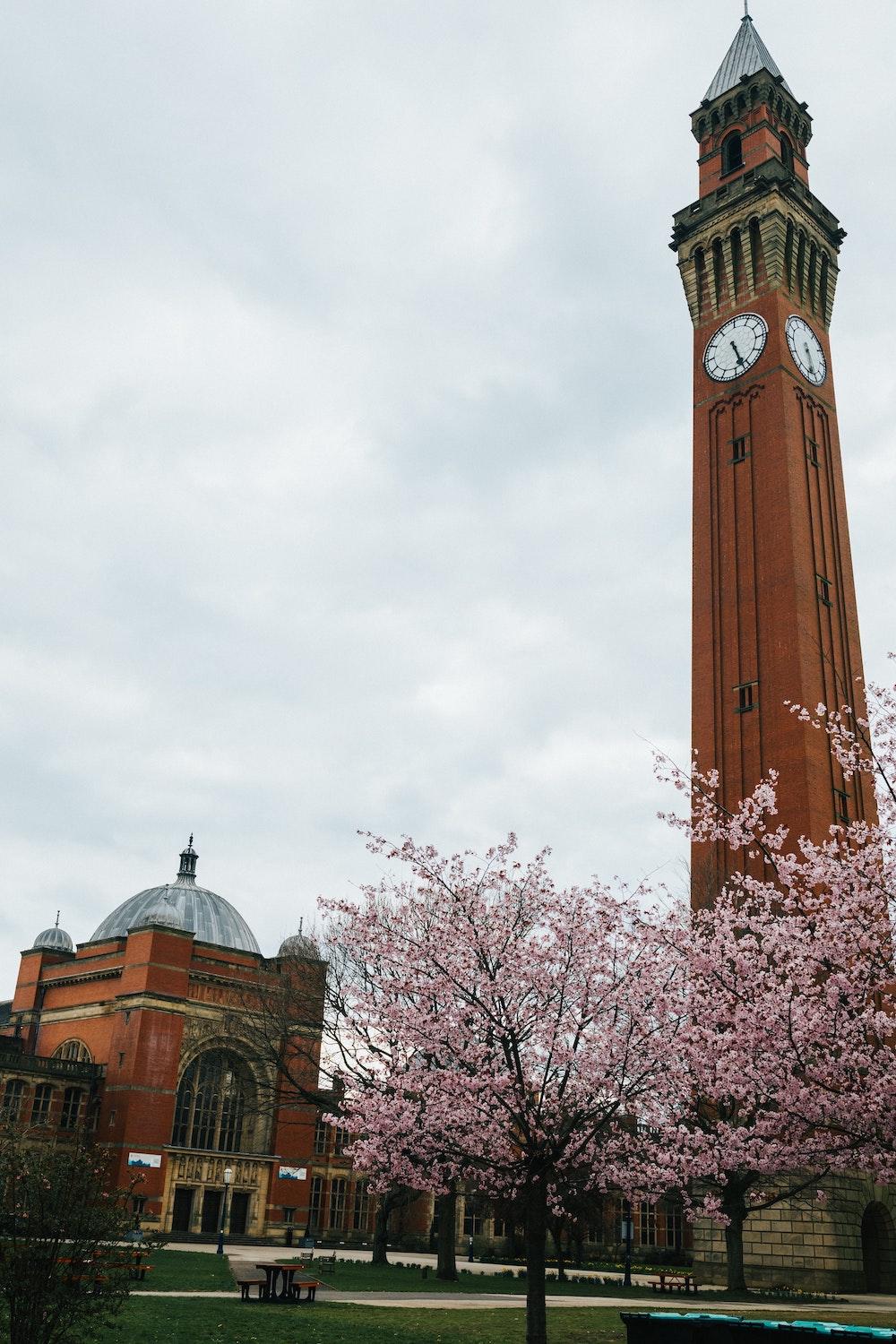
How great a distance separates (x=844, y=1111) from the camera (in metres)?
17.9

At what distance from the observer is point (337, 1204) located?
70.4m

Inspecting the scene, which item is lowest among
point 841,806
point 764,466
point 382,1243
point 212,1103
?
point 382,1243

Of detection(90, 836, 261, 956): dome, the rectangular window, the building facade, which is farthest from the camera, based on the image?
detection(90, 836, 261, 956): dome

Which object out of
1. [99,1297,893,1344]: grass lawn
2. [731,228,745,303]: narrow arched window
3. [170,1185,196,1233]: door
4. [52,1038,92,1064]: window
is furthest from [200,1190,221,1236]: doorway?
[731,228,745,303]: narrow arched window

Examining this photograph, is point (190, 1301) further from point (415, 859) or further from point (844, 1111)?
point (844, 1111)

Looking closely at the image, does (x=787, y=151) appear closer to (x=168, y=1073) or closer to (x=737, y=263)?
(x=737, y=263)

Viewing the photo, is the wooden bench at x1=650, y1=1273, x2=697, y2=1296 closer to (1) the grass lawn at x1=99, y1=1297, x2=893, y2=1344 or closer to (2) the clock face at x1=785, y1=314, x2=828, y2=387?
(1) the grass lawn at x1=99, y1=1297, x2=893, y2=1344

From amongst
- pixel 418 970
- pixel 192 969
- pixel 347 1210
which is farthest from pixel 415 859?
pixel 347 1210

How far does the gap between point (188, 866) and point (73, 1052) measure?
17749mm

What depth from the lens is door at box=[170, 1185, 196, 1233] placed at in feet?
182

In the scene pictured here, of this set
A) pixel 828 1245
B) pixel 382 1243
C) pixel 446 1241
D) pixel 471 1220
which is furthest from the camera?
pixel 471 1220

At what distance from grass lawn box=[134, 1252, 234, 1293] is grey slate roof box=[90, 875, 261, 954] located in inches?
1070

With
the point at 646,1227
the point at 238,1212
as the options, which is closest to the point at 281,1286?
the point at 238,1212

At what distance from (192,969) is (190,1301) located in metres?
36.8
